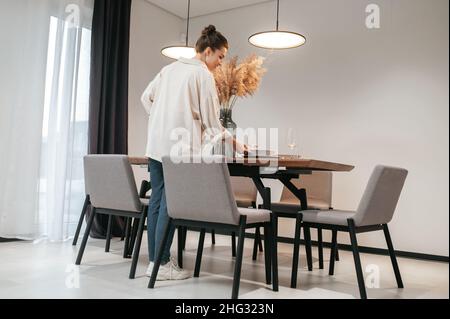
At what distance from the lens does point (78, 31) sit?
145 inches

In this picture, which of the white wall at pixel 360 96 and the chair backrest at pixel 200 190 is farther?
the white wall at pixel 360 96

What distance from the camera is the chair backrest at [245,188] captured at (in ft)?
11.0

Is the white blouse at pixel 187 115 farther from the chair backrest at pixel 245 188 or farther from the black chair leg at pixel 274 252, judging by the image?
the chair backrest at pixel 245 188

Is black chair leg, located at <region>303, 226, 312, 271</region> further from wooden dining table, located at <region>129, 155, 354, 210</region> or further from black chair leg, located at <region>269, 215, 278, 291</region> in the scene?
black chair leg, located at <region>269, 215, 278, 291</region>

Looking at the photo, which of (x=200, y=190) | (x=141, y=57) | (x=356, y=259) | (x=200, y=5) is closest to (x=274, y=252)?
(x=356, y=259)

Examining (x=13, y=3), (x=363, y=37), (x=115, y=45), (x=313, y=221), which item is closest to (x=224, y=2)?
(x=115, y=45)

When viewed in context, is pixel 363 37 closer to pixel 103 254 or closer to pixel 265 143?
pixel 265 143

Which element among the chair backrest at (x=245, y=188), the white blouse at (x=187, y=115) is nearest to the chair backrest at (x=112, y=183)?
the white blouse at (x=187, y=115)

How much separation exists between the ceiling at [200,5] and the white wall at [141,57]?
11 cm

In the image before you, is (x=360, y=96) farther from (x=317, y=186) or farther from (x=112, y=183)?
(x=112, y=183)

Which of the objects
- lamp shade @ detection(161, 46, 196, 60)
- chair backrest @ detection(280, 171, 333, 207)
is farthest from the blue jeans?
lamp shade @ detection(161, 46, 196, 60)

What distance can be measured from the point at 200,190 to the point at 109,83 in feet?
7.93

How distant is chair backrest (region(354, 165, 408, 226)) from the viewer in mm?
1987

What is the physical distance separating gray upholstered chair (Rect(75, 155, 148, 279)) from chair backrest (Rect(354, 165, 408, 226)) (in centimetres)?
118
